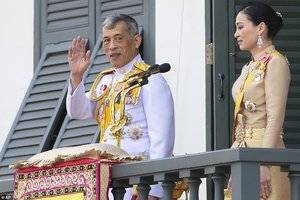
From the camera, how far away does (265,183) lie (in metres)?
6.89

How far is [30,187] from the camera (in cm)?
729

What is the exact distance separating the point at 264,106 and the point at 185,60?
75.1 inches

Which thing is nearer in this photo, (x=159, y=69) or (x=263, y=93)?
(x=159, y=69)

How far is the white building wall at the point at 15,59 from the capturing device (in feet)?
33.3

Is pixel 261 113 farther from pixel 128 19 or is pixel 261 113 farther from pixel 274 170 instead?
pixel 128 19

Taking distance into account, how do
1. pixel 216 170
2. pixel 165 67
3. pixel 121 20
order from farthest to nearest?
pixel 121 20, pixel 165 67, pixel 216 170

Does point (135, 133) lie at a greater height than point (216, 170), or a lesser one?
greater

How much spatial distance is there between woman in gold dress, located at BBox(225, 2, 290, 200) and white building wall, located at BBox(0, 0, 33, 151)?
296cm

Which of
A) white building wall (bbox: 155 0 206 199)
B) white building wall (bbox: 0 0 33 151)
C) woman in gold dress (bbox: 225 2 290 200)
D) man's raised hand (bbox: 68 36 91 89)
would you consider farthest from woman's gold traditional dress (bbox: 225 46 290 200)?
white building wall (bbox: 0 0 33 151)

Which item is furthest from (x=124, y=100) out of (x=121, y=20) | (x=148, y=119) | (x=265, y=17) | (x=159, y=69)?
(x=265, y=17)

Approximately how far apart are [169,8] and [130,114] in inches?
69.5

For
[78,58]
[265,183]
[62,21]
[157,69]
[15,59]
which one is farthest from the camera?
→ [15,59]

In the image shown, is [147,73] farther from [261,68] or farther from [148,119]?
[261,68]

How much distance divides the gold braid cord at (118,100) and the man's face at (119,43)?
0.08 m
